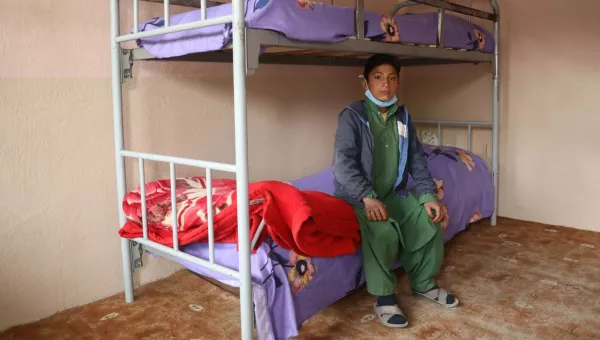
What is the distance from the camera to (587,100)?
3.18m

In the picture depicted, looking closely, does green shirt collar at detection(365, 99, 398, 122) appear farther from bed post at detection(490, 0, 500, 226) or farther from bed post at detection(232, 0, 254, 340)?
bed post at detection(490, 0, 500, 226)

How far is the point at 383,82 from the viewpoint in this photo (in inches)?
88.8

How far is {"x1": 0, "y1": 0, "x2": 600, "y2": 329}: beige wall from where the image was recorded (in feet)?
6.73

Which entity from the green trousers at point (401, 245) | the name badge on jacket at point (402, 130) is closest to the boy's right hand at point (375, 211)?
Answer: the green trousers at point (401, 245)

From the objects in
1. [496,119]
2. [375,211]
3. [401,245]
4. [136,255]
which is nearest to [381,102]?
[375,211]

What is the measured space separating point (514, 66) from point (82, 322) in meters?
2.90

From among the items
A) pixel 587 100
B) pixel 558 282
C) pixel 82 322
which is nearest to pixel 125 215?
pixel 82 322

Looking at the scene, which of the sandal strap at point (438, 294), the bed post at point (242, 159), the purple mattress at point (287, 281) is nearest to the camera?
the bed post at point (242, 159)

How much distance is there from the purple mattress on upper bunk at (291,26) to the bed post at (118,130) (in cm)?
13

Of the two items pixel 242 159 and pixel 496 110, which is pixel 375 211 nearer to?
pixel 242 159

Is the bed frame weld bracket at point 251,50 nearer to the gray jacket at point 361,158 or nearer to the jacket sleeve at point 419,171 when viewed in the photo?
the gray jacket at point 361,158

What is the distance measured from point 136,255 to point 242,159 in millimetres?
956

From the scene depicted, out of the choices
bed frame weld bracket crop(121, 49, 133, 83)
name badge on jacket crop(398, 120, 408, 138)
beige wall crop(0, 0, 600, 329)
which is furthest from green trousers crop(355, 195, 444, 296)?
bed frame weld bracket crop(121, 49, 133, 83)

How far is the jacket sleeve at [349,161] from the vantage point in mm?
2115
